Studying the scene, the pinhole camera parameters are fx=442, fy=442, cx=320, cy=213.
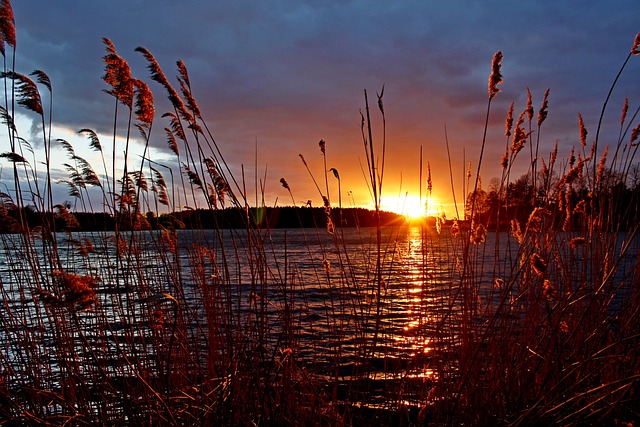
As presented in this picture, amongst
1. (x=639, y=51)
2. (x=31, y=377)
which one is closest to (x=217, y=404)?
(x=31, y=377)

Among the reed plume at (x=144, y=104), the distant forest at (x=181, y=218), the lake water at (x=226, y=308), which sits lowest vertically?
the lake water at (x=226, y=308)

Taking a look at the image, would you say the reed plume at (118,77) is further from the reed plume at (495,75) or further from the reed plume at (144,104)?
the reed plume at (495,75)

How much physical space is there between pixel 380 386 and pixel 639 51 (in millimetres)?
3850

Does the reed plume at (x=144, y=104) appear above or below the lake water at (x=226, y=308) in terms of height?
above

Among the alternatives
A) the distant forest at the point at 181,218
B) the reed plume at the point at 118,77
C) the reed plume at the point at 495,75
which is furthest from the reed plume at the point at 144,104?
the reed plume at the point at 495,75

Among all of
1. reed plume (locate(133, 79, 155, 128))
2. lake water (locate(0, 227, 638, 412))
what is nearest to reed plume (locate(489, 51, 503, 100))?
lake water (locate(0, 227, 638, 412))

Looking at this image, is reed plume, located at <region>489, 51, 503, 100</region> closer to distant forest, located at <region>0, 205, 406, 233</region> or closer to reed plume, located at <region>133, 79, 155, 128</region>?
distant forest, located at <region>0, 205, 406, 233</region>

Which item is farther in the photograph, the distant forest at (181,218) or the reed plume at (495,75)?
the distant forest at (181,218)

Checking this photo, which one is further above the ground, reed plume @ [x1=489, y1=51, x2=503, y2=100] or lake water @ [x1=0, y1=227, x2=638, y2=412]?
reed plume @ [x1=489, y1=51, x2=503, y2=100]

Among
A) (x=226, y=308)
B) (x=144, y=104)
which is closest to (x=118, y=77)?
(x=144, y=104)

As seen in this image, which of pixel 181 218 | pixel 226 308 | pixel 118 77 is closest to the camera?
pixel 118 77

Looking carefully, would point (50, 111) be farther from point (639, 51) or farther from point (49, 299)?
point (639, 51)

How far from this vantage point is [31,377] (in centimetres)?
334

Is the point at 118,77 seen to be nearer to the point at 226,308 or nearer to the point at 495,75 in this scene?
the point at 226,308
